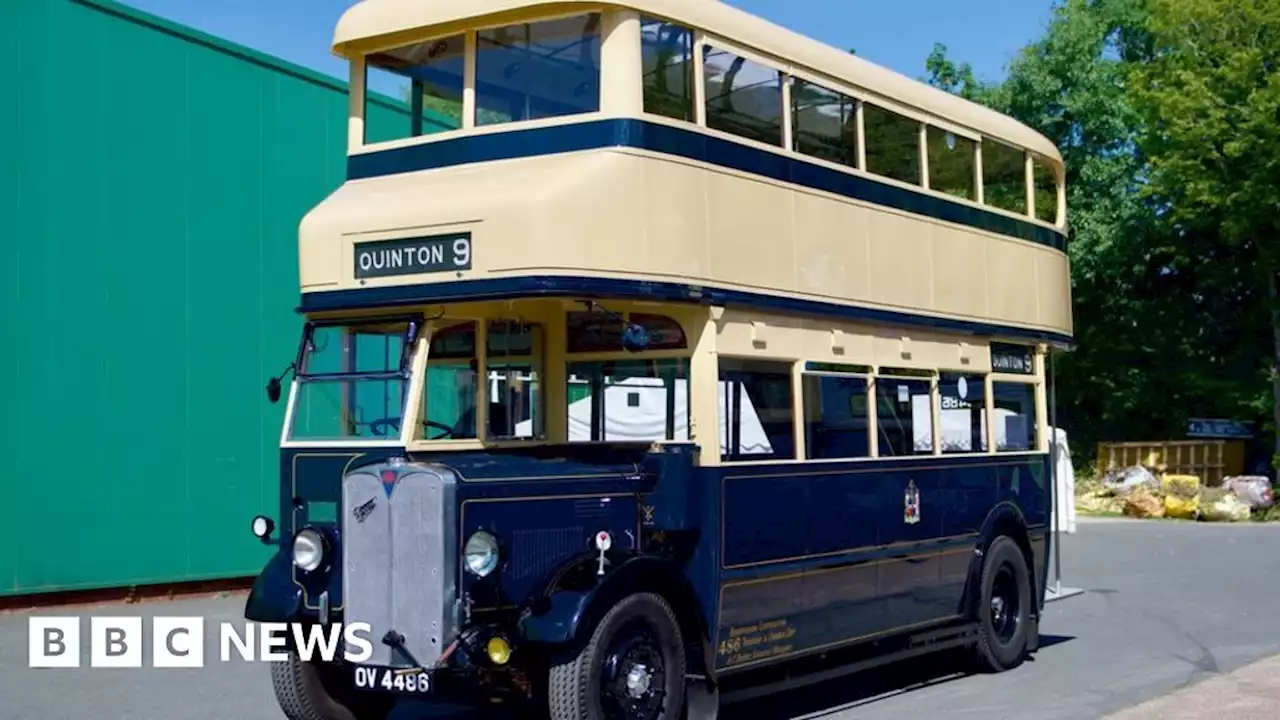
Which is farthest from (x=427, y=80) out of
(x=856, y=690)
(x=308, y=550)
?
(x=856, y=690)

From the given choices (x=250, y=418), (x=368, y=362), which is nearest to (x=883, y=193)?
(x=368, y=362)

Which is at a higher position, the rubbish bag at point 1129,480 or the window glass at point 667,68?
the window glass at point 667,68

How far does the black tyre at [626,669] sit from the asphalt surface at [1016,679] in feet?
6.36

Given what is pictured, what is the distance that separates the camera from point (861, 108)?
1073 centimetres

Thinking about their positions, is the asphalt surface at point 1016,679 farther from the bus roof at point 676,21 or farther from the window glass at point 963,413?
the bus roof at point 676,21

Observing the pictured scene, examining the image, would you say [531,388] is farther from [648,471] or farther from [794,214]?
[794,214]

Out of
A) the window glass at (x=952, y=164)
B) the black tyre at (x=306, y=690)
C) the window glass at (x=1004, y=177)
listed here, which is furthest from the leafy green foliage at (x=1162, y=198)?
the black tyre at (x=306, y=690)

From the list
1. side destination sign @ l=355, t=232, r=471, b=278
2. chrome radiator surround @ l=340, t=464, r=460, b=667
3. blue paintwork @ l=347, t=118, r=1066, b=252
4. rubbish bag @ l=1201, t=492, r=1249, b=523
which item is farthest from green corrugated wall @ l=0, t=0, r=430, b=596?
rubbish bag @ l=1201, t=492, r=1249, b=523

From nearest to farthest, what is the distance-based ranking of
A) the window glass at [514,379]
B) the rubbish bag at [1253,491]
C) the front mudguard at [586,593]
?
the front mudguard at [586,593] < the window glass at [514,379] < the rubbish bag at [1253,491]

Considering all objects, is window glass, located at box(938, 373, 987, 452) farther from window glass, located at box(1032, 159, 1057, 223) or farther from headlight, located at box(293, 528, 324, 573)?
headlight, located at box(293, 528, 324, 573)

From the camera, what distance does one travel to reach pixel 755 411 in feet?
31.1

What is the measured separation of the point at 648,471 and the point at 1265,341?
33326 millimetres

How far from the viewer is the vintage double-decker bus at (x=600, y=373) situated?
26.3 feet

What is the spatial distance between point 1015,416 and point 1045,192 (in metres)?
2.20
